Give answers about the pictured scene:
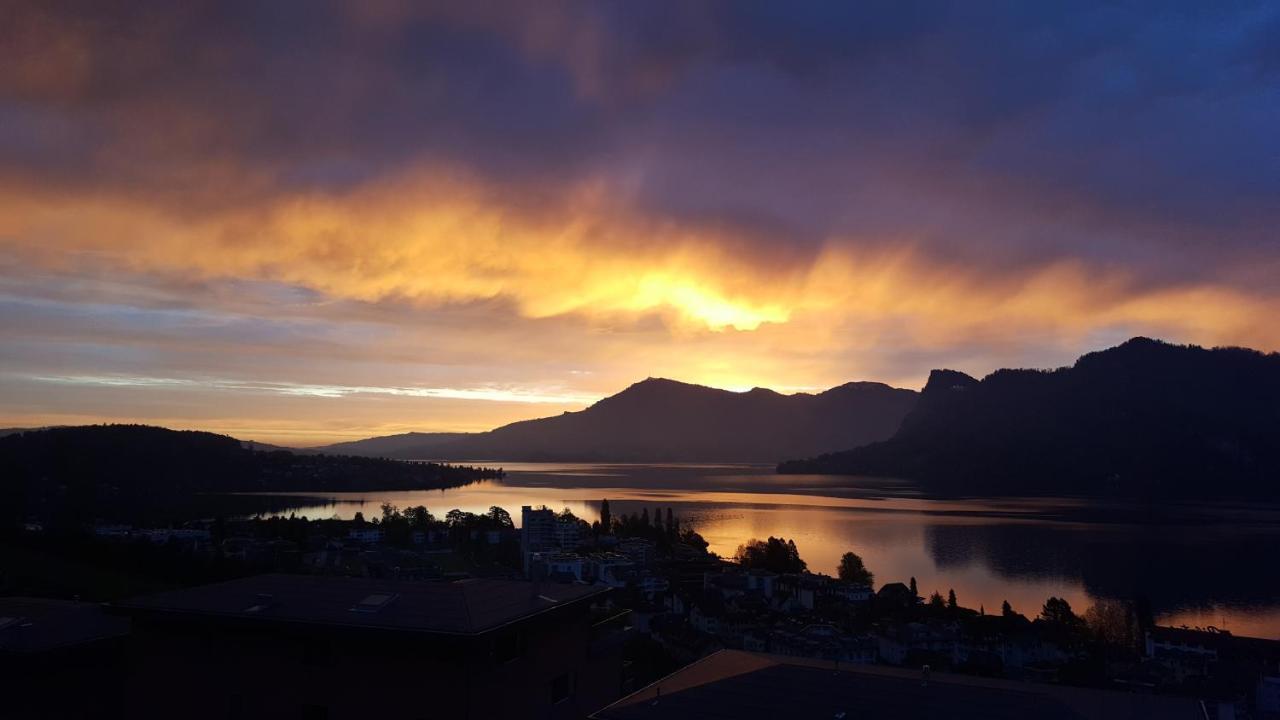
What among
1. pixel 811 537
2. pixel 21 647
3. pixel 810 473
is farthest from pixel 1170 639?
pixel 810 473

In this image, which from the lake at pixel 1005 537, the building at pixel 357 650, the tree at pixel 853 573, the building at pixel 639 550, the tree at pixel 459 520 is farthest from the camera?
the tree at pixel 459 520

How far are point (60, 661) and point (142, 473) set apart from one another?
75291mm

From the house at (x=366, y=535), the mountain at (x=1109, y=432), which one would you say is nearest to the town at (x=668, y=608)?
the house at (x=366, y=535)

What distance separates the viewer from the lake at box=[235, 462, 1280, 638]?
2859cm

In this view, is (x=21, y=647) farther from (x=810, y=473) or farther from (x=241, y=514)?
(x=810, y=473)

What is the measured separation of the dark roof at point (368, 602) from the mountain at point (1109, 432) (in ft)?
322

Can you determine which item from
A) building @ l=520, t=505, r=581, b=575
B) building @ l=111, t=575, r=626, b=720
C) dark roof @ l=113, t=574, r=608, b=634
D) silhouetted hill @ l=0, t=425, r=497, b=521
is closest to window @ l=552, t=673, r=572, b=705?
building @ l=111, t=575, r=626, b=720

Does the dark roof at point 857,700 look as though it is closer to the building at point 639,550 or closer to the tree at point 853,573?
the tree at point 853,573

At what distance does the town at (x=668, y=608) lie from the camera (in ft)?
23.0

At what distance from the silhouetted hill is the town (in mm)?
29841

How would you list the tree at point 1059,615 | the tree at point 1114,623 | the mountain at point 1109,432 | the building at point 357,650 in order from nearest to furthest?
the building at point 357,650 < the tree at point 1114,623 < the tree at point 1059,615 < the mountain at point 1109,432

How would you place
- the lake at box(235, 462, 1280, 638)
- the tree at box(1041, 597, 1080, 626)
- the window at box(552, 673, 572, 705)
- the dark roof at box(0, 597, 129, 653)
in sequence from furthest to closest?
the lake at box(235, 462, 1280, 638), the tree at box(1041, 597, 1080, 626), the dark roof at box(0, 597, 129, 653), the window at box(552, 673, 572, 705)

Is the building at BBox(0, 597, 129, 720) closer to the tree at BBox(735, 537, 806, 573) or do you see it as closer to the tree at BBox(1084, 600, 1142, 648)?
the tree at BBox(1084, 600, 1142, 648)

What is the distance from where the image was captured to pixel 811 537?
44156 millimetres
